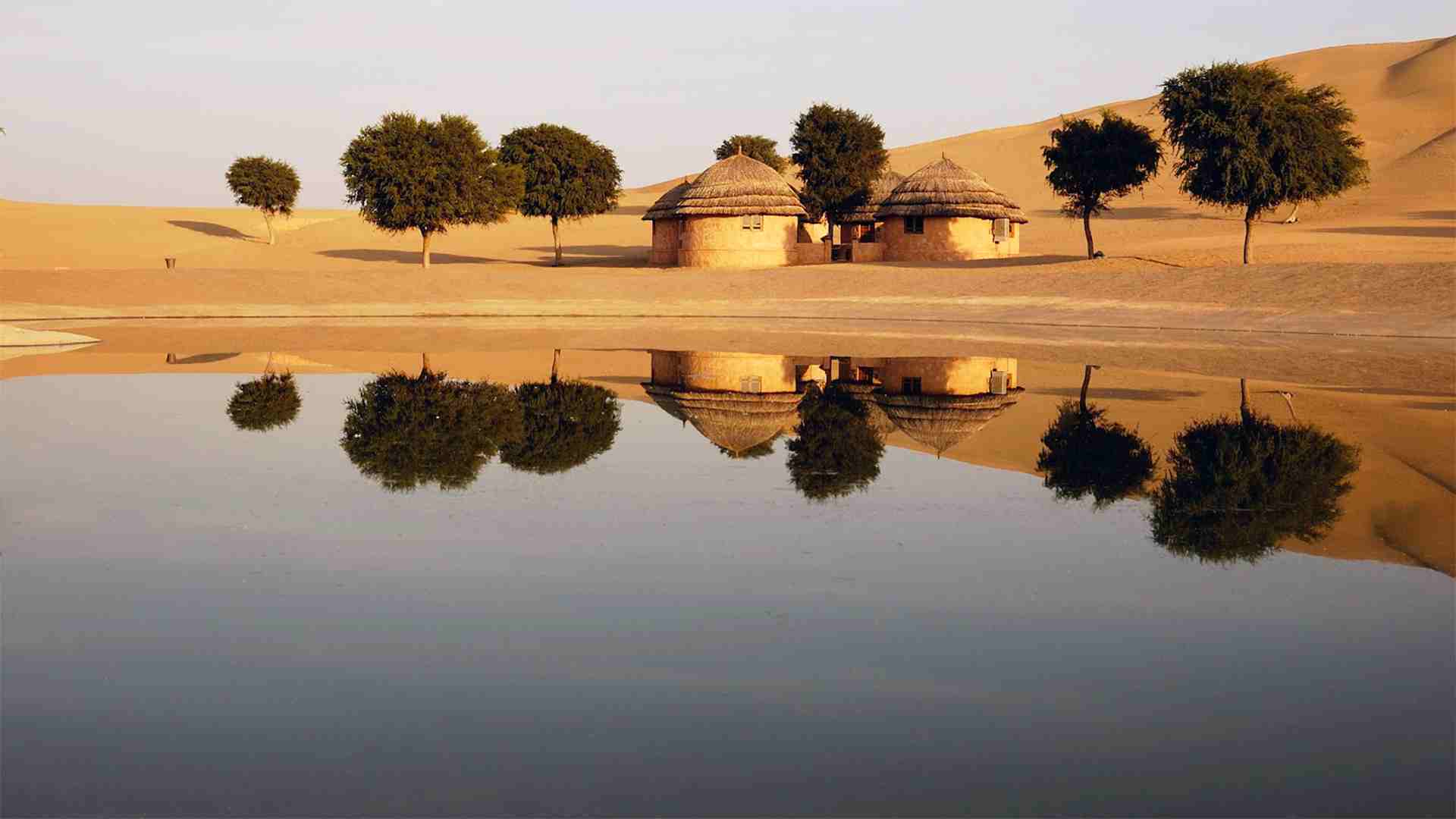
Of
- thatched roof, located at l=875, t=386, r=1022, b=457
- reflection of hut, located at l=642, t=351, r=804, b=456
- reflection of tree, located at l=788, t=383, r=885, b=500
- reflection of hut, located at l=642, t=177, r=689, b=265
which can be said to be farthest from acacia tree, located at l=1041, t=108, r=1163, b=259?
reflection of tree, located at l=788, t=383, r=885, b=500

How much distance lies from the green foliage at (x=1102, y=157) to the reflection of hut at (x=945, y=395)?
28242 mm

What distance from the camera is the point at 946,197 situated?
187 ft

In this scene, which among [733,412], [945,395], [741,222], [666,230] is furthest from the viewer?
[666,230]

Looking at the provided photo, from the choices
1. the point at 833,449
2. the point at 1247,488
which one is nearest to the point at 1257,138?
the point at 833,449

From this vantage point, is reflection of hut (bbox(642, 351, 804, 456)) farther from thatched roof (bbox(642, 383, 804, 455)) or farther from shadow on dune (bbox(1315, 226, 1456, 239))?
shadow on dune (bbox(1315, 226, 1456, 239))

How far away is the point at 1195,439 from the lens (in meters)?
16.1

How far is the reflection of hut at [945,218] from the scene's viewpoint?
187 ft

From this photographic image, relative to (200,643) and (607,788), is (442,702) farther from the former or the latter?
(200,643)

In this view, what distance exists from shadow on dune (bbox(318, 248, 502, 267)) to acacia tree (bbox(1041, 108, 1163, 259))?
3110 cm

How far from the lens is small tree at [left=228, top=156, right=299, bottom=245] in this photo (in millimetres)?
84438

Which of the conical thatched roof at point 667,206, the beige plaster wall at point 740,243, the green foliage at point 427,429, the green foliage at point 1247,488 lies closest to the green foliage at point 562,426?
the green foliage at point 427,429

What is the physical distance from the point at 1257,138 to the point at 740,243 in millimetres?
21975

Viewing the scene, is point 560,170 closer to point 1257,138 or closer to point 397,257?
point 397,257

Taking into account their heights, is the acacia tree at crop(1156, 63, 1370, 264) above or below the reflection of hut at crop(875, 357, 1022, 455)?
above
